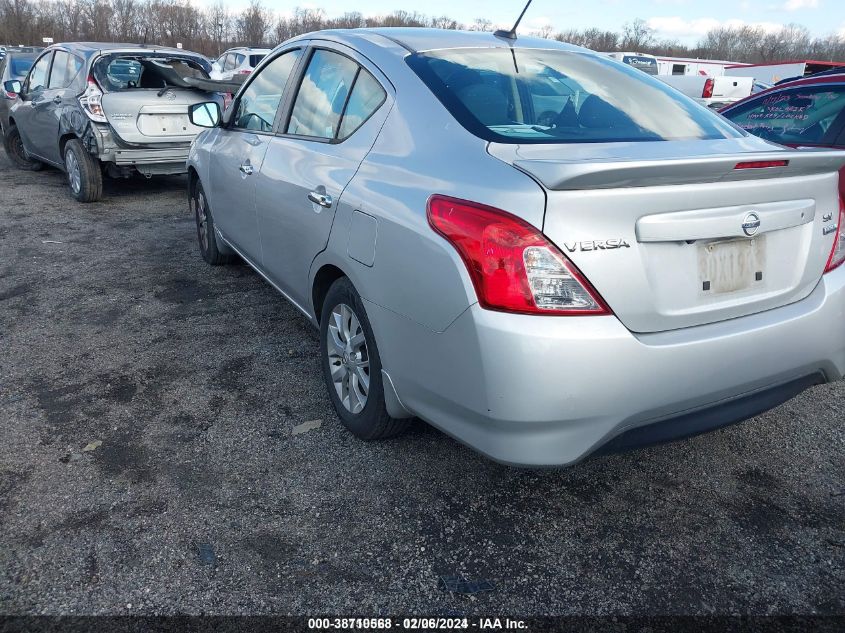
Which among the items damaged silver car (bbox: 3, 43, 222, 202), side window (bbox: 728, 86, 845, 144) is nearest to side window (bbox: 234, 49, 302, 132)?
damaged silver car (bbox: 3, 43, 222, 202)

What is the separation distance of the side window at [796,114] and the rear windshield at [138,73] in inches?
222

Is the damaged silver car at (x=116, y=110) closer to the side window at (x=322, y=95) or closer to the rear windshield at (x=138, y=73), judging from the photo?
the rear windshield at (x=138, y=73)

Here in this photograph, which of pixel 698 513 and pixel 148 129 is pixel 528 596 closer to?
pixel 698 513

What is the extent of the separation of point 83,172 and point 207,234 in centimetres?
318

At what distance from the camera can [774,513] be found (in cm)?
254

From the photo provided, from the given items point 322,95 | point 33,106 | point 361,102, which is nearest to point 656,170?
point 361,102

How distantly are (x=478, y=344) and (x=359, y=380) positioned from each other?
1003 millimetres

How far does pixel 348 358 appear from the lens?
292 cm

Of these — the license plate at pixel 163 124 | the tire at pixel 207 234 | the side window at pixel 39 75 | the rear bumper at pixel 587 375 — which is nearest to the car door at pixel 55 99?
the side window at pixel 39 75

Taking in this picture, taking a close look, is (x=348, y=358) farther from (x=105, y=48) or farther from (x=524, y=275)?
(x=105, y=48)

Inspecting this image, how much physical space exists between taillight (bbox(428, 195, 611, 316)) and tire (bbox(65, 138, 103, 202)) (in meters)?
6.83

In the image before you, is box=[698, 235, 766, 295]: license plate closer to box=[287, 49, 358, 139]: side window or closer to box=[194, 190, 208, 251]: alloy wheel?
box=[287, 49, 358, 139]: side window

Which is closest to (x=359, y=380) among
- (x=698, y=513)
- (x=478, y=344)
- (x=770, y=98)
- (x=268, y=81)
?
(x=478, y=344)

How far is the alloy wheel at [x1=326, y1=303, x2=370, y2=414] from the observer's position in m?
2.82
